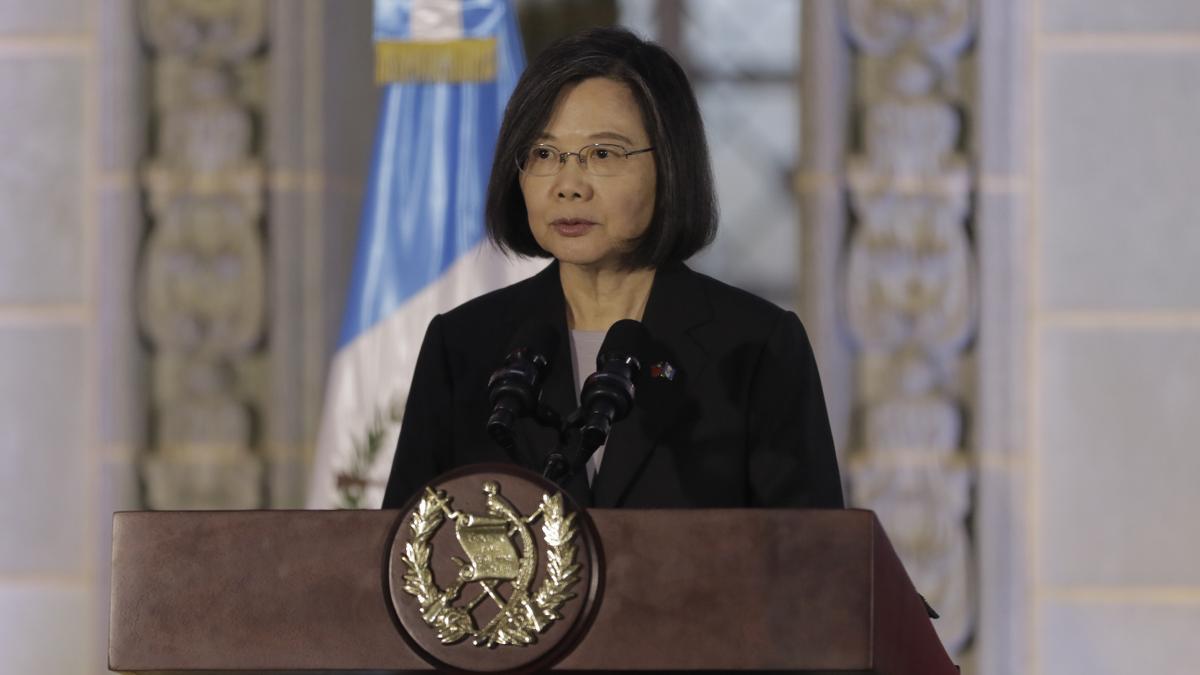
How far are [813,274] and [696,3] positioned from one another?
A: 1.41 m

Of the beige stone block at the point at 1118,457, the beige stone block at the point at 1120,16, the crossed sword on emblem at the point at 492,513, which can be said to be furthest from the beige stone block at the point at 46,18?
the crossed sword on emblem at the point at 492,513

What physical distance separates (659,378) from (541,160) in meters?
0.34

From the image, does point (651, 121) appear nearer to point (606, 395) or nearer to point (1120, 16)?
point (606, 395)

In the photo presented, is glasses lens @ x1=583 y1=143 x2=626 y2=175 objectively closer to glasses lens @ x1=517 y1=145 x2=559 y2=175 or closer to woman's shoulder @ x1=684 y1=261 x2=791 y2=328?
glasses lens @ x1=517 y1=145 x2=559 y2=175

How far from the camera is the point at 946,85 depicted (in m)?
4.82

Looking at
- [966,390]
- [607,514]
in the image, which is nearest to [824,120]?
[966,390]

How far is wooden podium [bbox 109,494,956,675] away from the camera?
161 cm

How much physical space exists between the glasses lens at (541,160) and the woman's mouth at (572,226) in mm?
66

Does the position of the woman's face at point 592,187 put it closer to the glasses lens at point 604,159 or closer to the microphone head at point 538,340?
the glasses lens at point 604,159

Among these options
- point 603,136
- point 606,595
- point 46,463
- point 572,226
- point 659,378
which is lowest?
point 46,463

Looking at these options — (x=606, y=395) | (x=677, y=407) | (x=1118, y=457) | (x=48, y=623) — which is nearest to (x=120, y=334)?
(x=48, y=623)

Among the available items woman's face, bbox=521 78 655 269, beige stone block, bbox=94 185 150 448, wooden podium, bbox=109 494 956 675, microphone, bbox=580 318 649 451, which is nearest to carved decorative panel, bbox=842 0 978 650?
beige stone block, bbox=94 185 150 448

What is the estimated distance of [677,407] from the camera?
214cm

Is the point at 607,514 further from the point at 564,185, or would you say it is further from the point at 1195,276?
the point at 1195,276
